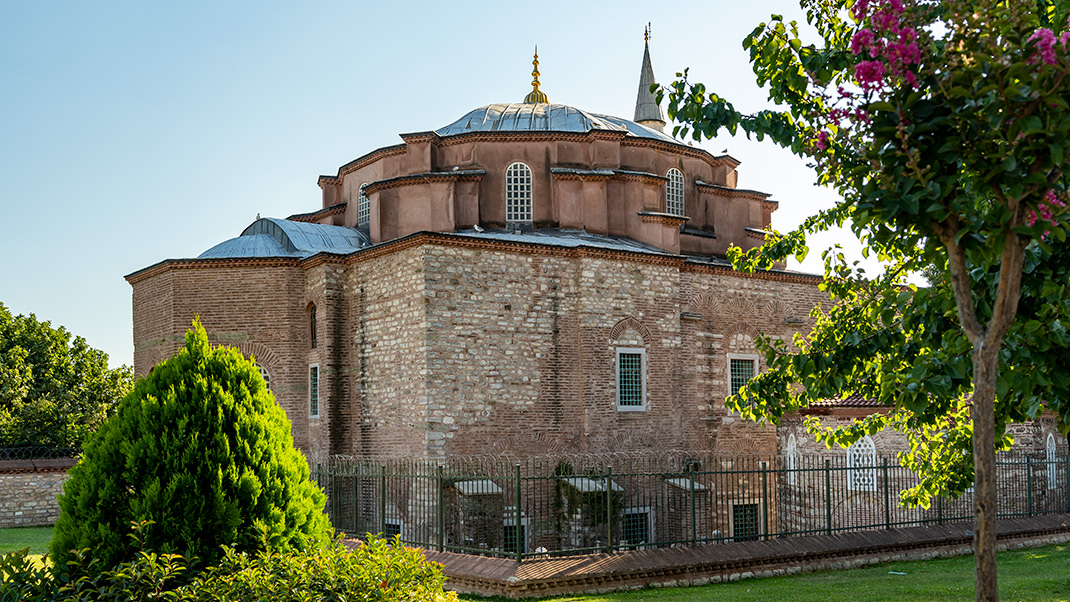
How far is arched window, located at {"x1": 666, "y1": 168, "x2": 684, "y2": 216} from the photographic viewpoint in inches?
869

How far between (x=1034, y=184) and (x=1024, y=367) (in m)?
1.63

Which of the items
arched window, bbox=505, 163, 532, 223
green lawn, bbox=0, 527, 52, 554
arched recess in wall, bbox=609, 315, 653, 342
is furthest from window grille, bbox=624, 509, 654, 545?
green lawn, bbox=0, 527, 52, 554

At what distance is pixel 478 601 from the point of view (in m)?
10.1

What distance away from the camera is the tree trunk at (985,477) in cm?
414

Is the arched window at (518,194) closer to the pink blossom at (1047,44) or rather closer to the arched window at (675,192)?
the arched window at (675,192)

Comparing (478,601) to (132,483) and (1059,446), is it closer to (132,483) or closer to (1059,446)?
(132,483)

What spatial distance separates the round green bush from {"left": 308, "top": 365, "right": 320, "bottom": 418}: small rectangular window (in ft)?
39.5

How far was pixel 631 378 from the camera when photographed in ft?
60.0

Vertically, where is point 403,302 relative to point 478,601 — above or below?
above

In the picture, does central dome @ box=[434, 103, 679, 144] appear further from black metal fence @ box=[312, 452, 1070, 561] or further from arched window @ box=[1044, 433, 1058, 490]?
arched window @ box=[1044, 433, 1058, 490]

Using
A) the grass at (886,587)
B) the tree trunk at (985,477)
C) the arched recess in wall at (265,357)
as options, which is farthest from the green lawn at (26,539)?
the tree trunk at (985,477)

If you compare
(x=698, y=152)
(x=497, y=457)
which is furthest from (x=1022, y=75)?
(x=698, y=152)

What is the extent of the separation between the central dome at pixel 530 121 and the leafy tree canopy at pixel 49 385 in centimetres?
1049

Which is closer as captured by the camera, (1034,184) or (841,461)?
(1034,184)
